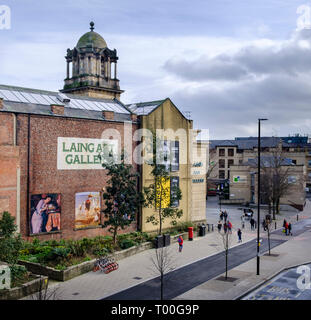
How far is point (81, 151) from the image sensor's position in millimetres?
32531

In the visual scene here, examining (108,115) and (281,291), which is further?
(108,115)

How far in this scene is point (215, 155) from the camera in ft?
313

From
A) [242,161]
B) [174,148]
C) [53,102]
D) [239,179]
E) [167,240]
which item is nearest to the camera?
[53,102]

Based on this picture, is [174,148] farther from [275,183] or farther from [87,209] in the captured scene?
[275,183]

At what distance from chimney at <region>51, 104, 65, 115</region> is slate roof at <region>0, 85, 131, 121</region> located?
12.9 inches

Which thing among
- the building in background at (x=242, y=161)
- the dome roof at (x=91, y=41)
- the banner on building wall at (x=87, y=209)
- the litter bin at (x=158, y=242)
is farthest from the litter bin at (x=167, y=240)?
the building in background at (x=242, y=161)

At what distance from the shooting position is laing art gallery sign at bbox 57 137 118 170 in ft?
102

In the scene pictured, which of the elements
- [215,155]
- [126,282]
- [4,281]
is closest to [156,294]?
[126,282]

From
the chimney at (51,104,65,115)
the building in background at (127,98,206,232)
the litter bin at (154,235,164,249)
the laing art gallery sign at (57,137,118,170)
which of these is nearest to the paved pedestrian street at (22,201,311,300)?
the litter bin at (154,235,164,249)

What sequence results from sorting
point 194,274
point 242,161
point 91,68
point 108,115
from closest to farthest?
point 194,274, point 108,115, point 91,68, point 242,161

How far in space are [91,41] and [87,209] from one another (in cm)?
2974

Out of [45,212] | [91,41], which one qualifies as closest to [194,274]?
[45,212]
